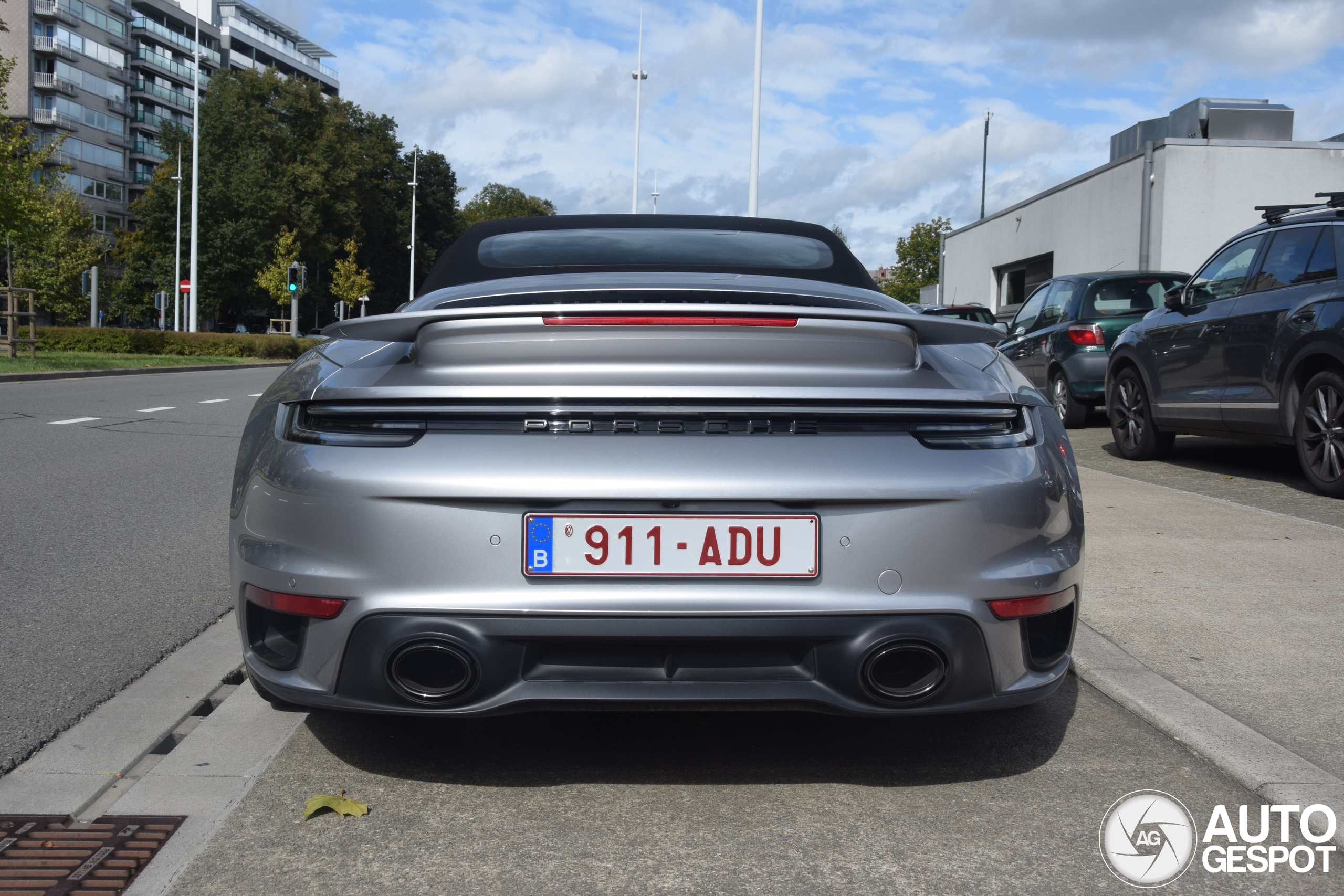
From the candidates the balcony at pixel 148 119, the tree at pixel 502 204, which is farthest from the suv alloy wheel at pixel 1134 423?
the tree at pixel 502 204

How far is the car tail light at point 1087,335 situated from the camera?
515 inches

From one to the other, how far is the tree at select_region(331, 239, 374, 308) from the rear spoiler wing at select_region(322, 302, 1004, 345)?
71893 mm

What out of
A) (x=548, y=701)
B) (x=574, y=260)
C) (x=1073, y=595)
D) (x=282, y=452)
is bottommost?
(x=548, y=701)

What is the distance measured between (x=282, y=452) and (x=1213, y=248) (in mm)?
19383

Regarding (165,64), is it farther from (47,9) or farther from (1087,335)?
(1087,335)

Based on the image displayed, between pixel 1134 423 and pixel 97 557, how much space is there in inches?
303

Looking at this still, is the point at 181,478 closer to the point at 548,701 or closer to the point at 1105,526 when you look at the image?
the point at 1105,526

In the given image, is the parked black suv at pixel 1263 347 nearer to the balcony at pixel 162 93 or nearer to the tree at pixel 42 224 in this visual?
the tree at pixel 42 224

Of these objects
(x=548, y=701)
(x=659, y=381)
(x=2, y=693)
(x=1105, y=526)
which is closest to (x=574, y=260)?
(x=659, y=381)

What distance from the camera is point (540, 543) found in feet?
8.77

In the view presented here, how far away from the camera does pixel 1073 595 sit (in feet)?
9.85

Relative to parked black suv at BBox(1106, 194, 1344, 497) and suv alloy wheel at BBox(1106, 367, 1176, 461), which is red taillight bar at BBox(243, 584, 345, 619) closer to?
parked black suv at BBox(1106, 194, 1344, 497)

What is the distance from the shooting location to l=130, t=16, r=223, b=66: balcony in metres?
94.4

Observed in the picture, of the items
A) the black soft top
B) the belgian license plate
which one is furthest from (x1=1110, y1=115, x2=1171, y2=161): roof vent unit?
the belgian license plate
